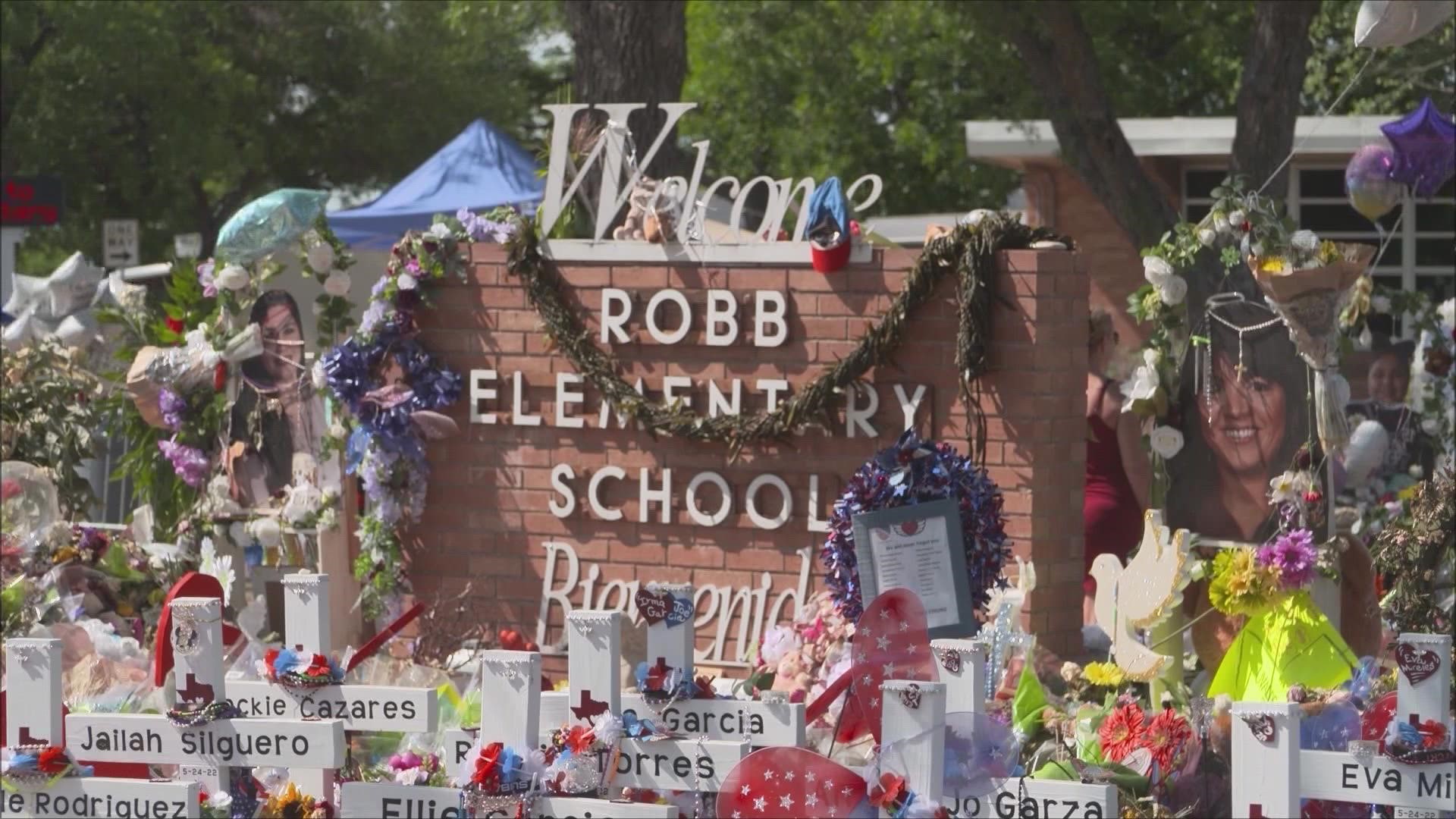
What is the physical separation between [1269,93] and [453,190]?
638 cm

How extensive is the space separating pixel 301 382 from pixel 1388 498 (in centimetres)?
479

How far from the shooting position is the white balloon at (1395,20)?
5.54m

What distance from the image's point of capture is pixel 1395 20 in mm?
5555

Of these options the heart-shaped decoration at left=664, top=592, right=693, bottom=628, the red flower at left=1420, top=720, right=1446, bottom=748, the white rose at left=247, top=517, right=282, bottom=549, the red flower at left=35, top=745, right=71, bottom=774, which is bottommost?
the red flower at left=35, top=745, right=71, bottom=774

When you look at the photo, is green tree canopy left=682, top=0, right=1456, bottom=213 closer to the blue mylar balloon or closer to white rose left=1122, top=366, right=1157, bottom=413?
the blue mylar balloon

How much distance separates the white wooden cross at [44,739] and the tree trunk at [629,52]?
5319mm

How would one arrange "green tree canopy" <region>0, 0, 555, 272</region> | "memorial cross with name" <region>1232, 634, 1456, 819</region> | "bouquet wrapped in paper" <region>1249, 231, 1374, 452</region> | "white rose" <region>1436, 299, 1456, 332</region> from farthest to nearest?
1. "green tree canopy" <region>0, 0, 555, 272</region>
2. "white rose" <region>1436, 299, 1456, 332</region>
3. "bouquet wrapped in paper" <region>1249, 231, 1374, 452</region>
4. "memorial cross with name" <region>1232, 634, 1456, 819</region>

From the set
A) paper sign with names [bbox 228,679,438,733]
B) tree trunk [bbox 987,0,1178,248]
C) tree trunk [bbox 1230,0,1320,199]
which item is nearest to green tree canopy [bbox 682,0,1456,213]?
tree trunk [bbox 987,0,1178,248]

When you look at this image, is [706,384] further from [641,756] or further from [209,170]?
[209,170]

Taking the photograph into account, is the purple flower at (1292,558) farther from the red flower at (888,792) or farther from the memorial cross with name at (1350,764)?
the red flower at (888,792)

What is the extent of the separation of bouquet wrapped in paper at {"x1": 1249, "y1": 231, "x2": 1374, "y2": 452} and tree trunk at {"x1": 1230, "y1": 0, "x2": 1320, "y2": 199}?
15.3 feet

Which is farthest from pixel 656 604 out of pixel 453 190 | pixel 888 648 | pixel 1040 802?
pixel 453 190

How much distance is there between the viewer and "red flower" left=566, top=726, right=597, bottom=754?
415cm

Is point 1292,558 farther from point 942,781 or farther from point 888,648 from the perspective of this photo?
point 942,781
